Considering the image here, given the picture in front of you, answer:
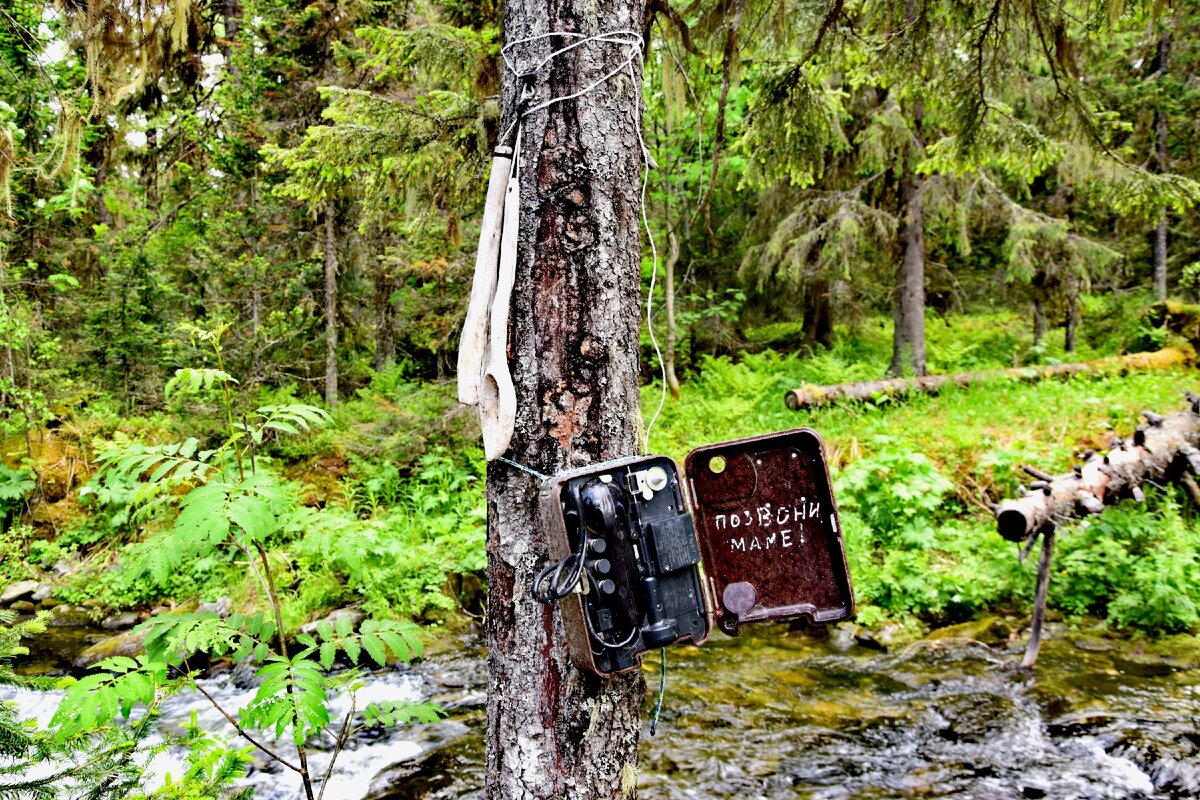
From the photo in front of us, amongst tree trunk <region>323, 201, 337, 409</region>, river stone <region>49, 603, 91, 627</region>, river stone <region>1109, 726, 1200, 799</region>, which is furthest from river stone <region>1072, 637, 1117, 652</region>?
tree trunk <region>323, 201, 337, 409</region>

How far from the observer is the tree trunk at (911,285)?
1244 centimetres

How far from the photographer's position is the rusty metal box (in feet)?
5.72

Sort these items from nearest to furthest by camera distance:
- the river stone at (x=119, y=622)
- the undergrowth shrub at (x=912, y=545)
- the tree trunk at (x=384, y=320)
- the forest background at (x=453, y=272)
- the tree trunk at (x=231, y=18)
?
1. the forest background at (x=453, y=272)
2. the undergrowth shrub at (x=912, y=545)
3. the river stone at (x=119, y=622)
4. the tree trunk at (x=384, y=320)
5. the tree trunk at (x=231, y=18)

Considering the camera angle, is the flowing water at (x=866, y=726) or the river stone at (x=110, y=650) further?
the river stone at (x=110, y=650)

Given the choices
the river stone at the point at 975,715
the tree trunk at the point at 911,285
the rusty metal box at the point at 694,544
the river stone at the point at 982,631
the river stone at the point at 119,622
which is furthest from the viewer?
the tree trunk at the point at 911,285

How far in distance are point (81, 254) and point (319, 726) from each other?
14766 mm

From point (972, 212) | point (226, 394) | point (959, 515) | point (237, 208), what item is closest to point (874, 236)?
point (972, 212)

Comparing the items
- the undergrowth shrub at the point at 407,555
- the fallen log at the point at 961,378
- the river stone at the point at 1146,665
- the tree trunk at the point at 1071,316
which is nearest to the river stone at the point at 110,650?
the undergrowth shrub at the point at 407,555

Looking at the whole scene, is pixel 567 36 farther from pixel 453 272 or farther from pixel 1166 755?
pixel 453 272

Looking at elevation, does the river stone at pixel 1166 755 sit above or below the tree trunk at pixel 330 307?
below

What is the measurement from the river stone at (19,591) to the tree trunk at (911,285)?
44.4 feet

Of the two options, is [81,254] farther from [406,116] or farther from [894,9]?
[894,9]

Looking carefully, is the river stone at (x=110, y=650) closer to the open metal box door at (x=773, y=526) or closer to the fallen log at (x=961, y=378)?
the open metal box door at (x=773, y=526)

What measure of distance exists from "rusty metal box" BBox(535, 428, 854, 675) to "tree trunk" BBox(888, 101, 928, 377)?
11.4 metres
